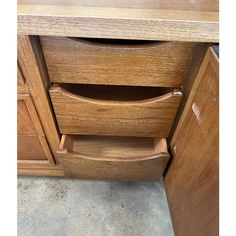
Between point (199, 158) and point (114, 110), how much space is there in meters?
0.20

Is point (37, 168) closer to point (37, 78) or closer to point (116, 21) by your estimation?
point (37, 78)

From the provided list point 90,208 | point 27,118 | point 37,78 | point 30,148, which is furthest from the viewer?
point 90,208

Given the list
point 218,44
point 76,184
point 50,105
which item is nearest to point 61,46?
point 50,105

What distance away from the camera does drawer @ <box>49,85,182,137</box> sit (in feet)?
1.66

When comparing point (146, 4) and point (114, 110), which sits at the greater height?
point (146, 4)

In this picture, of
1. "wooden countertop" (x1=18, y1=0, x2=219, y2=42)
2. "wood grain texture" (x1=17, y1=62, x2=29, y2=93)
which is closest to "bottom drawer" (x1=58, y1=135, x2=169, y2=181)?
"wood grain texture" (x1=17, y1=62, x2=29, y2=93)

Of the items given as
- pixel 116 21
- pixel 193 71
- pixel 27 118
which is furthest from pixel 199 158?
pixel 27 118

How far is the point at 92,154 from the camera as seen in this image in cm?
65

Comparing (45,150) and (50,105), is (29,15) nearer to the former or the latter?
(50,105)

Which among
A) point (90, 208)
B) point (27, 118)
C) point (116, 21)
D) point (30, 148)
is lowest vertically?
point (90, 208)

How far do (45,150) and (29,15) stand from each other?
418mm

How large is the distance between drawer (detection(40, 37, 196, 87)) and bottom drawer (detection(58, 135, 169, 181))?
0.21 metres

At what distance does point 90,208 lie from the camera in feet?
2.56

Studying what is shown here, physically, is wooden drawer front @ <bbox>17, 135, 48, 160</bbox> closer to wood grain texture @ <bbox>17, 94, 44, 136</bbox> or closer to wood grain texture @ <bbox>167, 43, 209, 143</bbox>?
wood grain texture @ <bbox>17, 94, 44, 136</bbox>
